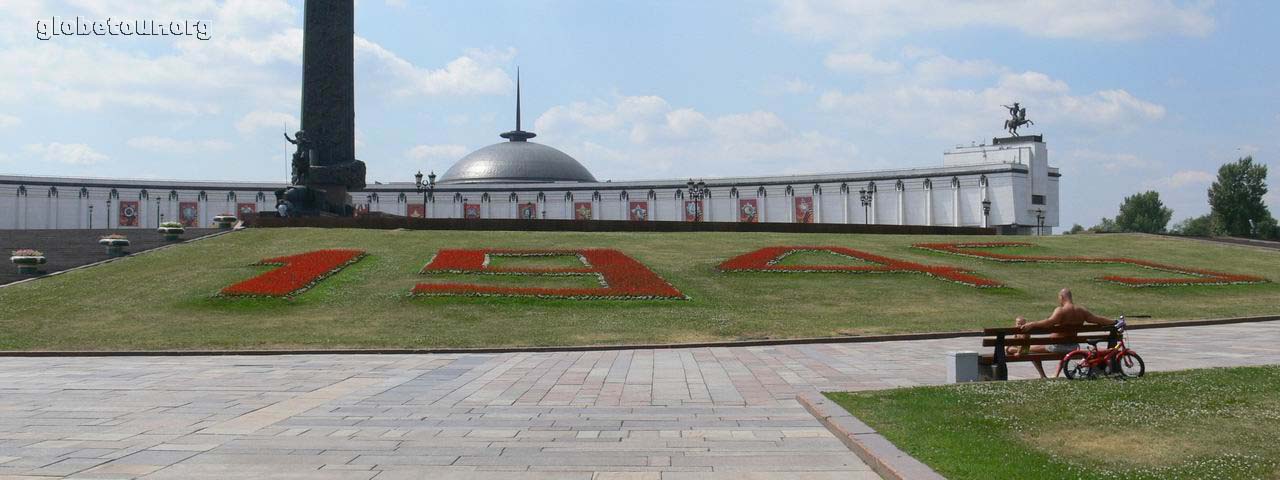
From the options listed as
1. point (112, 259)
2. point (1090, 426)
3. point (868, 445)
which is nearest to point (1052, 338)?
point (1090, 426)

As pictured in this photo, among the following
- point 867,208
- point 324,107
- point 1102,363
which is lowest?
point 1102,363

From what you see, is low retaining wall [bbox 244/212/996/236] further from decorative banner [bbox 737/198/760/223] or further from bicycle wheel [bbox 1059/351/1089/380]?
decorative banner [bbox 737/198/760/223]

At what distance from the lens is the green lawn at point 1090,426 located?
7500 millimetres

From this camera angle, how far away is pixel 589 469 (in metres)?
8.32

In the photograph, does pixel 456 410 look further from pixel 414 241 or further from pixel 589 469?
pixel 414 241

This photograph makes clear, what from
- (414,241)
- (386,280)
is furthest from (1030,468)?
(414,241)

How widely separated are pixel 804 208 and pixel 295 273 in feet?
304

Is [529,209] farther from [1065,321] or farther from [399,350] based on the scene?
[1065,321]

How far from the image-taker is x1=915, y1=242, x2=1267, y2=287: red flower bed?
32.9 metres

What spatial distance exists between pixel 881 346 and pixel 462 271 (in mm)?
15737

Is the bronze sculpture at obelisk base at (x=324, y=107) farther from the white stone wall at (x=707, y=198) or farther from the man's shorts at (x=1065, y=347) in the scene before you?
the white stone wall at (x=707, y=198)

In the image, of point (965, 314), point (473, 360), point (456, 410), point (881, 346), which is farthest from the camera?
point (965, 314)

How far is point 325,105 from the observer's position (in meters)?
53.9

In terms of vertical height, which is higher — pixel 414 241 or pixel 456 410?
pixel 414 241
